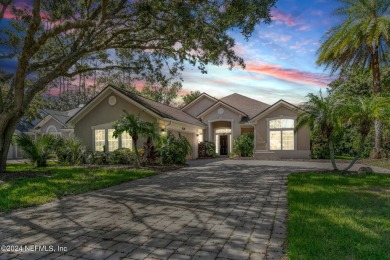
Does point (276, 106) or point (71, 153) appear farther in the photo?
point (276, 106)

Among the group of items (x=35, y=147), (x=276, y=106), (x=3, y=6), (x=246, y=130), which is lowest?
(x=35, y=147)

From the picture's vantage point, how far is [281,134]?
24.4 m

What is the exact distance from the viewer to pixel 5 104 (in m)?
13.3

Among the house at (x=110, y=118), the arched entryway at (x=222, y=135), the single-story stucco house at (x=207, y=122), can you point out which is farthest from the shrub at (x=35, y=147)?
the arched entryway at (x=222, y=135)

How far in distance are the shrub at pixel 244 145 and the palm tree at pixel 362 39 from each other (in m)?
8.52

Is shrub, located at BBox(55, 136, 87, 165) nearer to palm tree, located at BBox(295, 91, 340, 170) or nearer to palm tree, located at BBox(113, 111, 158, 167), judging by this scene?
palm tree, located at BBox(113, 111, 158, 167)

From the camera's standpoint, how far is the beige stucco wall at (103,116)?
19517 millimetres

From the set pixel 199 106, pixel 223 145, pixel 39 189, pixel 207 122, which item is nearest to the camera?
pixel 39 189

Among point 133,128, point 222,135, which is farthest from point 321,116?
point 222,135

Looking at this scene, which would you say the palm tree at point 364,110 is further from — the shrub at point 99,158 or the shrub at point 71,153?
the shrub at point 71,153

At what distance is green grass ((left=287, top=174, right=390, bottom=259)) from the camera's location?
393 centimetres

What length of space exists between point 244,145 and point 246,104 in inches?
299

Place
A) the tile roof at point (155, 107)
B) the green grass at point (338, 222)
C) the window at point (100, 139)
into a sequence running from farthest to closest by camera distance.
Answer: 1. the window at point (100, 139)
2. the tile roof at point (155, 107)
3. the green grass at point (338, 222)

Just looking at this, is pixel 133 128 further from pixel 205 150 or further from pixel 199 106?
pixel 199 106
